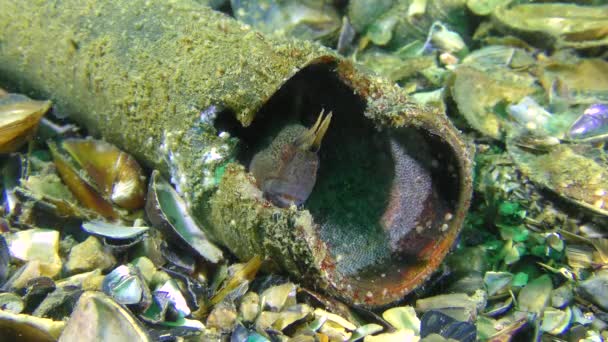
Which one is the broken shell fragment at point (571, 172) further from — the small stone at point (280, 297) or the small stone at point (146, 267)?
Result: the small stone at point (146, 267)

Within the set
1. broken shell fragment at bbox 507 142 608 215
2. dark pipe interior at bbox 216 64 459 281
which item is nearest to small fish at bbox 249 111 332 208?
dark pipe interior at bbox 216 64 459 281

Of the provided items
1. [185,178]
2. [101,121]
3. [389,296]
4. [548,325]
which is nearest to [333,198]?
[389,296]

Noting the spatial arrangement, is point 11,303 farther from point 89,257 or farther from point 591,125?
point 591,125

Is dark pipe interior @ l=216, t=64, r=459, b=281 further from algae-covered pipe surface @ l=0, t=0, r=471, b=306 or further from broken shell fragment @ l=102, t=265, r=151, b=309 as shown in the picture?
broken shell fragment @ l=102, t=265, r=151, b=309

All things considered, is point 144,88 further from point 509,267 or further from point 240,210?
point 509,267

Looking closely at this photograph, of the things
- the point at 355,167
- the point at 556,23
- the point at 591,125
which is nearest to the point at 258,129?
the point at 355,167

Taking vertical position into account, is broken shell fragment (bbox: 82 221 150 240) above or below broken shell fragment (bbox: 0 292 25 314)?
below

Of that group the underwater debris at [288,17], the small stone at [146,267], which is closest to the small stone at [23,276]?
the small stone at [146,267]
